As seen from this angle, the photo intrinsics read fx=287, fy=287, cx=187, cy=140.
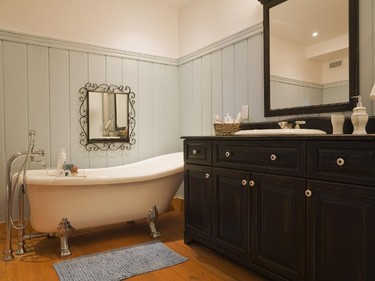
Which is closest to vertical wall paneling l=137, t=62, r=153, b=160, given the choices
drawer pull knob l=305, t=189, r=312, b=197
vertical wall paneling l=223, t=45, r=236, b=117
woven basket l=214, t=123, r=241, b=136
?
vertical wall paneling l=223, t=45, r=236, b=117

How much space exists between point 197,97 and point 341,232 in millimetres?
2405

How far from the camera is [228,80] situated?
9.77 feet

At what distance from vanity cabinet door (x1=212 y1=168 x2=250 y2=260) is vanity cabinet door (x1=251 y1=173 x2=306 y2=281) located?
7 centimetres

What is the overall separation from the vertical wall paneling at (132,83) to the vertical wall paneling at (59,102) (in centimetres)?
65

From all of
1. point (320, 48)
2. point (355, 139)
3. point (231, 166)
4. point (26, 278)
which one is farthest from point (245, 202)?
point (26, 278)

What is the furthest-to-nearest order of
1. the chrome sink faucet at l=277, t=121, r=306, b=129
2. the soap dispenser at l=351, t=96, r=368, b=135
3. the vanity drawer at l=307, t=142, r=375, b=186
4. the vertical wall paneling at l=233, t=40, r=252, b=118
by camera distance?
the vertical wall paneling at l=233, t=40, r=252, b=118 < the chrome sink faucet at l=277, t=121, r=306, b=129 < the soap dispenser at l=351, t=96, r=368, b=135 < the vanity drawer at l=307, t=142, r=375, b=186

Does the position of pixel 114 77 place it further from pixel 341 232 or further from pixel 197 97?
pixel 341 232

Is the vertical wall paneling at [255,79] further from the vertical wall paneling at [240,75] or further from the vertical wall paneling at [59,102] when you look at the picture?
the vertical wall paneling at [59,102]

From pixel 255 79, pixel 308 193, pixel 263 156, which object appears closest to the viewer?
pixel 308 193

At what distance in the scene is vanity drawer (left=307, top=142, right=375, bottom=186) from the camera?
1247mm

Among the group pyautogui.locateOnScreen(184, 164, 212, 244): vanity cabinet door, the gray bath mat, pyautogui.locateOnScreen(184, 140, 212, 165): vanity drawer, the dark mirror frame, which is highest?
the dark mirror frame

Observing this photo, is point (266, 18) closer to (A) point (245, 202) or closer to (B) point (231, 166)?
(B) point (231, 166)

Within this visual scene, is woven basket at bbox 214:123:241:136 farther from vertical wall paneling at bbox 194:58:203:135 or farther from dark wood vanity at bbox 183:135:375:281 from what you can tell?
vertical wall paneling at bbox 194:58:203:135

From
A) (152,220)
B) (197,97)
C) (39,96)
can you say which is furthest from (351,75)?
(39,96)
